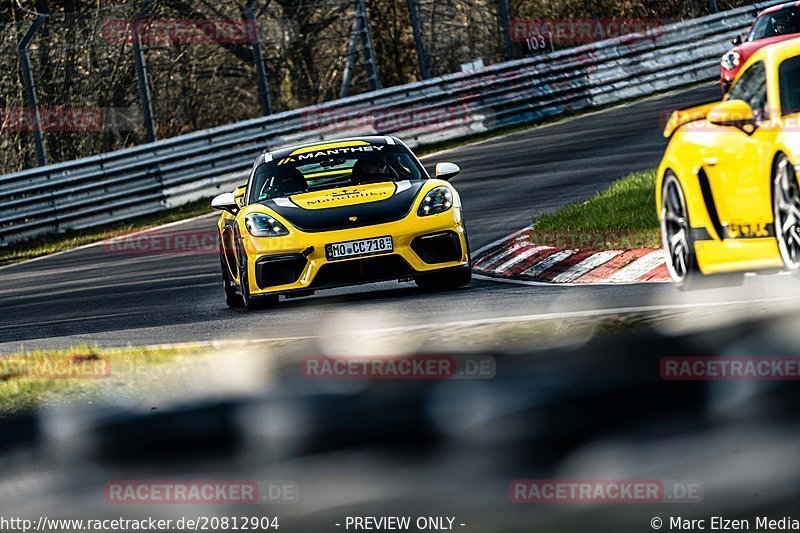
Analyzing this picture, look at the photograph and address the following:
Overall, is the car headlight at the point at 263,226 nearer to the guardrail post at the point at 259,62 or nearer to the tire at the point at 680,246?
the tire at the point at 680,246

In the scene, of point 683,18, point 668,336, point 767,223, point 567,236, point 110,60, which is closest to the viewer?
point 668,336

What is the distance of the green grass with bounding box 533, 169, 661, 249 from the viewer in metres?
11.6

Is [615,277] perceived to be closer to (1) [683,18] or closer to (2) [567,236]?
(2) [567,236]

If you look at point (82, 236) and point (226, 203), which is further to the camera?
point (82, 236)

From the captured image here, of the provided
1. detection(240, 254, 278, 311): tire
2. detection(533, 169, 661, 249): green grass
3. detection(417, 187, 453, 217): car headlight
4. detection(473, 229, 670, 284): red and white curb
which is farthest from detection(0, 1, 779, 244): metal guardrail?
detection(417, 187, 453, 217): car headlight

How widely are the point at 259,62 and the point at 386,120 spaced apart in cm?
228

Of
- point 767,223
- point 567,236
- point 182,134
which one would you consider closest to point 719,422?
point 767,223

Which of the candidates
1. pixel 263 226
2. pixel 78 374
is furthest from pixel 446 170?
pixel 78 374

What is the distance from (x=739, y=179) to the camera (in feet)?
24.0

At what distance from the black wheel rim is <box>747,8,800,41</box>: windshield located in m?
11.4

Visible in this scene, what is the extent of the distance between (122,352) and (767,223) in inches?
145

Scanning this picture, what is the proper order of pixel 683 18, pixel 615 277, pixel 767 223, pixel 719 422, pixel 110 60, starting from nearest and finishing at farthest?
pixel 719 422 < pixel 767 223 < pixel 615 277 < pixel 110 60 < pixel 683 18

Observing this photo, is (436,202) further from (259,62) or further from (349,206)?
(259,62)

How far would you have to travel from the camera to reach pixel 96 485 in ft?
17.4
